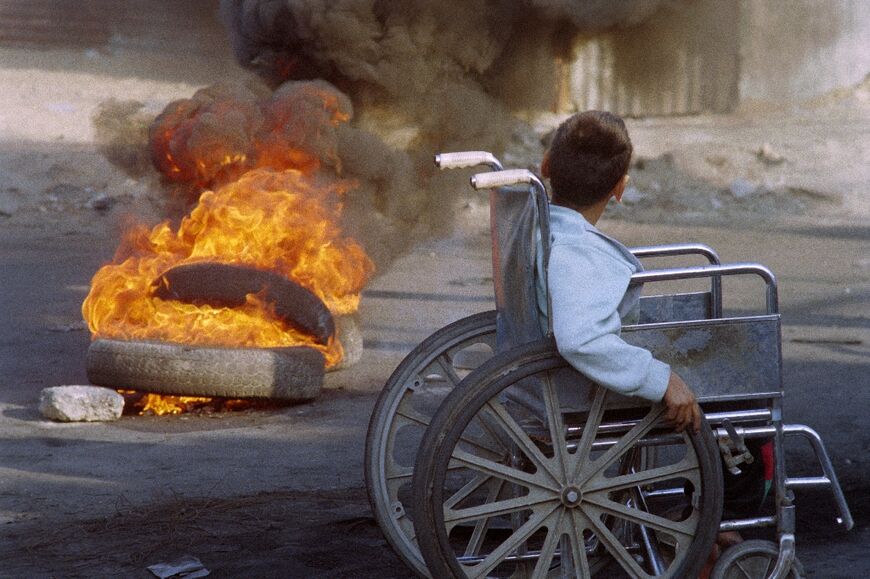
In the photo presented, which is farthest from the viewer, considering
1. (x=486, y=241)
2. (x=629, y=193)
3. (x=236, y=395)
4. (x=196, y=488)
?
(x=629, y=193)

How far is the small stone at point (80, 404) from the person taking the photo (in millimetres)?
5934

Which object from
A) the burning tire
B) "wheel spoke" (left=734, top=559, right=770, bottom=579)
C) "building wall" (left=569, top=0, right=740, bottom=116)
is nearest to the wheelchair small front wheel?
"wheel spoke" (left=734, top=559, right=770, bottom=579)

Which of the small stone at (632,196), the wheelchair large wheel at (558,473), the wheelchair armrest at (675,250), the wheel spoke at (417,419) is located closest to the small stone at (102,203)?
the small stone at (632,196)

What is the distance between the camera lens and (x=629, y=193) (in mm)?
15805

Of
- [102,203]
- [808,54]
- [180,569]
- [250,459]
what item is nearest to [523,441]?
[180,569]

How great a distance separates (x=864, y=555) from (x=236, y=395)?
10.8 feet

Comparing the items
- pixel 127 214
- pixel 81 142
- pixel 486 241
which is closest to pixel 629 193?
pixel 486 241

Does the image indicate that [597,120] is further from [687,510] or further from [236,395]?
[236,395]

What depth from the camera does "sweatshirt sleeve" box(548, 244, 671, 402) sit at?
3070 mm

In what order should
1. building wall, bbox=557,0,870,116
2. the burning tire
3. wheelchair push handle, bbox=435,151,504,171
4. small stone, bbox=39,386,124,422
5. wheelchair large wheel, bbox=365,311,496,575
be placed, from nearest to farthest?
wheelchair push handle, bbox=435,151,504,171, wheelchair large wheel, bbox=365,311,496,575, small stone, bbox=39,386,124,422, the burning tire, building wall, bbox=557,0,870,116

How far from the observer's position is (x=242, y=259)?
7148mm

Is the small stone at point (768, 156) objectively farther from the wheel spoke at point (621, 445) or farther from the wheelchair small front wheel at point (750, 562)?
the wheel spoke at point (621, 445)

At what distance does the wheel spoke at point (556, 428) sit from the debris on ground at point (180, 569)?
1.28 meters

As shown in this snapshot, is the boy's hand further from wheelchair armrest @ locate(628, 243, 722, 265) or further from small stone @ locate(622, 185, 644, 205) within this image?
small stone @ locate(622, 185, 644, 205)
